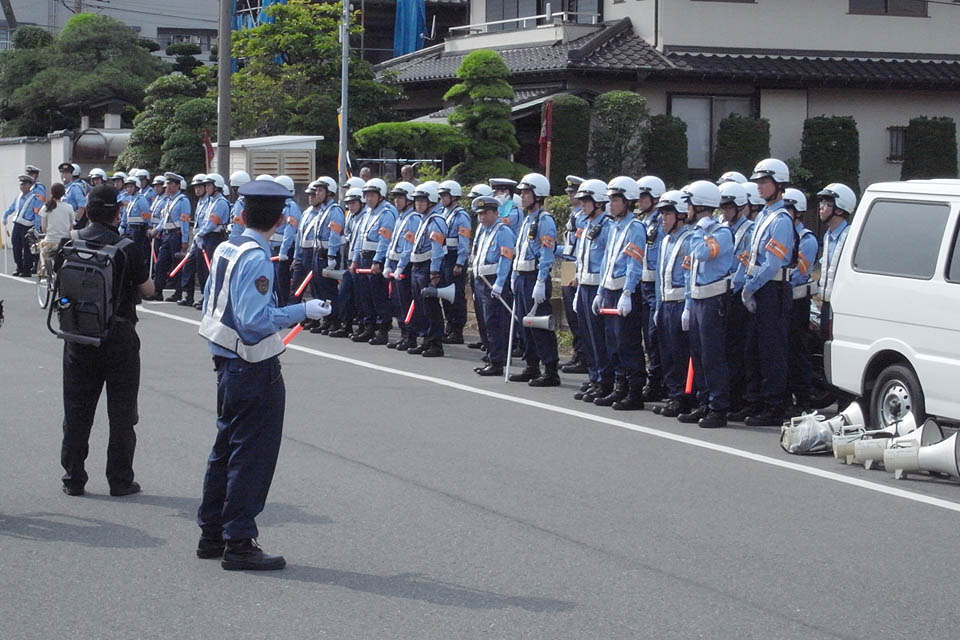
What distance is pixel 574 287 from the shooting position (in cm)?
1439

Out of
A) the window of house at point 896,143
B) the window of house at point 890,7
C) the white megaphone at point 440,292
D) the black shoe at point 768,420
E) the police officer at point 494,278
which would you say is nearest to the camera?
the black shoe at point 768,420

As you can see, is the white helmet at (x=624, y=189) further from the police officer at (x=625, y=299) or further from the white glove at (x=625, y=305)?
the white glove at (x=625, y=305)

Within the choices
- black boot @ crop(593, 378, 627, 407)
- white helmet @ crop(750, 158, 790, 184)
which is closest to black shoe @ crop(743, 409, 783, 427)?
black boot @ crop(593, 378, 627, 407)

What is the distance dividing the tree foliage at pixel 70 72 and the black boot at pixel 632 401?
35.6m

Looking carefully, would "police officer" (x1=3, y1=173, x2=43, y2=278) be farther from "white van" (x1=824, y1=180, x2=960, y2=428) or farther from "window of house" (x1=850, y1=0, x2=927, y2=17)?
"white van" (x1=824, y1=180, x2=960, y2=428)

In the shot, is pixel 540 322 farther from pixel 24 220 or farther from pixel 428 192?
pixel 24 220

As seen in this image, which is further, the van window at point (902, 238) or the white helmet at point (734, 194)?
the white helmet at point (734, 194)

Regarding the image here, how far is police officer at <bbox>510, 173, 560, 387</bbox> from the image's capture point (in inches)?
560

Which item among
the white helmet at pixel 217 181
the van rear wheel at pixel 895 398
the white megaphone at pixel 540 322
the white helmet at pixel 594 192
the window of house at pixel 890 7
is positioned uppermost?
the window of house at pixel 890 7

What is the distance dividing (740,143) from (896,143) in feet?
16.6

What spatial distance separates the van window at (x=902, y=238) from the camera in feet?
32.1

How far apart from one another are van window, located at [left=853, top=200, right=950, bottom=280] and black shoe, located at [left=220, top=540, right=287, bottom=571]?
551cm

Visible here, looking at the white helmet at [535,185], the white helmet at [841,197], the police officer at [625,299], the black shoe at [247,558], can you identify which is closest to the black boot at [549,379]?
the police officer at [625,299]

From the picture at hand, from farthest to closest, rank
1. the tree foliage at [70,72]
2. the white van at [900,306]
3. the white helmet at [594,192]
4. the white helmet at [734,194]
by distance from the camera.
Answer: the tree foliage at [70,72], the white helmet at [594,192], the white helmet at [734,194], the white van at [900,306]
